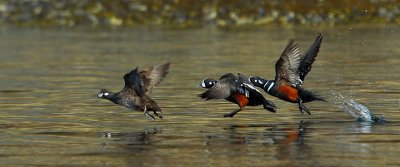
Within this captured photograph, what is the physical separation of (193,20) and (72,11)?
5671 mm

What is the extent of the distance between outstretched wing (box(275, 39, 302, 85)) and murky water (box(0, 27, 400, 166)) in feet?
1.82

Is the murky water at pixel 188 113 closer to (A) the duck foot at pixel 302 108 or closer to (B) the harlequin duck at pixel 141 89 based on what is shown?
(A) the duck foot at pixel 302 108

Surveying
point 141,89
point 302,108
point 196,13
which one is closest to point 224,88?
point 141,89

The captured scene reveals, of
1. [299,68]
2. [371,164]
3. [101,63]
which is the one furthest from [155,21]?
[371,164]

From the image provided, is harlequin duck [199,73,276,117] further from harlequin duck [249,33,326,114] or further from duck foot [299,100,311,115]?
duck foot [299,100,311,115]

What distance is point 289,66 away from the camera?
1808 centimetres

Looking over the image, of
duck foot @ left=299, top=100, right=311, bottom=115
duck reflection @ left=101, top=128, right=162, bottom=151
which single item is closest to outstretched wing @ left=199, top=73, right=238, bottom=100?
duck reflection @ left=101, top=128, right=162, bottom=151

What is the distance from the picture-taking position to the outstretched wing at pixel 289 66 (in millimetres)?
17906

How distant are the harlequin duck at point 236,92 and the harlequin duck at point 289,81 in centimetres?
27

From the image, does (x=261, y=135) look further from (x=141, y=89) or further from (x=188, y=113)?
(x=188, y=113)

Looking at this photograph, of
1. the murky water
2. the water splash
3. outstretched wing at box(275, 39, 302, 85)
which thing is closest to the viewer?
the murky water

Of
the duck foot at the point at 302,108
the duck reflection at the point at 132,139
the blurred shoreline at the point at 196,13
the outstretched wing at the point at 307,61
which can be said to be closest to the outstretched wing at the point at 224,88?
the duck reflection at the point at 132,139

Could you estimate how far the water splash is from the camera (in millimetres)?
17531

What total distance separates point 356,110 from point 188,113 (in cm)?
243
